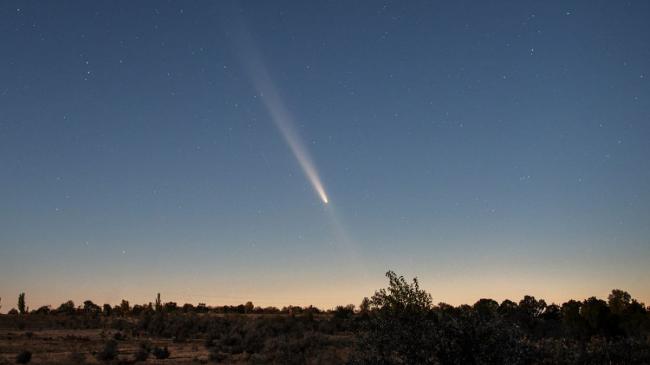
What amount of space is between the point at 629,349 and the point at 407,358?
24098 mm

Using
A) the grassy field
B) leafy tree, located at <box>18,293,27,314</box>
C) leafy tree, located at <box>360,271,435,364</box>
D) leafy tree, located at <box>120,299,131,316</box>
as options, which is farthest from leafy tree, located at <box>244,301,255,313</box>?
leafy tree, located at <box>360,271,435,364</box>

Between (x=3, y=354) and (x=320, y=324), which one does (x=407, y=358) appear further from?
(x=320, y=324)

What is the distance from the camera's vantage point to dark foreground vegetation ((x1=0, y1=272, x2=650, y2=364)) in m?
14.7

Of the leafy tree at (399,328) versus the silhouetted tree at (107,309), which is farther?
the silhouetted tree at (107,309)

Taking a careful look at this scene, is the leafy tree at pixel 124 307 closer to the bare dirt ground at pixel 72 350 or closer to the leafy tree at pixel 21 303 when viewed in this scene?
the leafy tree at pixel 21 303

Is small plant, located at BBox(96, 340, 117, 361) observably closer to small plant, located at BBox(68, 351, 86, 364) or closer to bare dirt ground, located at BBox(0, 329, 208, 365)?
bare dirt ground, located at BBox(0, 329, 208, 365)

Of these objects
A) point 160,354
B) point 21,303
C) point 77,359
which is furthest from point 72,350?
point 21,303

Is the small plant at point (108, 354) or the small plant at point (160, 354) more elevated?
the small plant at point (108, 354)

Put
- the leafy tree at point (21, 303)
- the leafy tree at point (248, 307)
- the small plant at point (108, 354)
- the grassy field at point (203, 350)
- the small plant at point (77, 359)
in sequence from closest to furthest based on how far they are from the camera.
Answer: the small plant at point (77, 359) → the grassy field at point (203, 350) → the small plant at point (108, 354) → the leafy tree at point (21, 303) → the leafy tree at point (248, 307)

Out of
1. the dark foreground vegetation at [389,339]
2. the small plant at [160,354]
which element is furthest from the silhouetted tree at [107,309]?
the small plant at [160,354]

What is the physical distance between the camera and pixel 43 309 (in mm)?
134625

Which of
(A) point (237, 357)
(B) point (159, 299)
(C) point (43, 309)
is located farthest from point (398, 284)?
(C) point (43, 309)

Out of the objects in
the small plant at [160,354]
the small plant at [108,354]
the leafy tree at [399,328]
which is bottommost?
the small plant at [160,354]

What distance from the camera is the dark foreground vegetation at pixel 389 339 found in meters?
14.7
